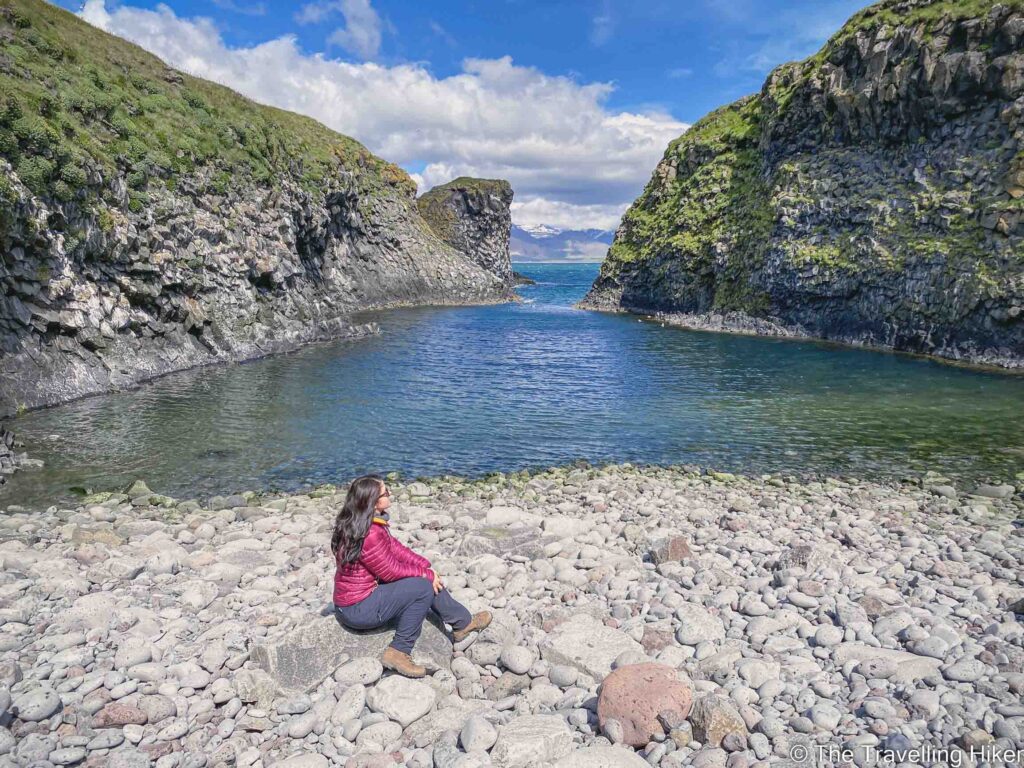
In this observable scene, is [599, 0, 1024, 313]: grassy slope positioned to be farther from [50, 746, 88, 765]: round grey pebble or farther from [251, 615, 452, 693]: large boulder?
[50, 746, 88, 765]: round grey pebble

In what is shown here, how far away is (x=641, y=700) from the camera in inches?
298

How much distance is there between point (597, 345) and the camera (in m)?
60.4

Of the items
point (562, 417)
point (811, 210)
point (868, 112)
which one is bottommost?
point (562, 417)

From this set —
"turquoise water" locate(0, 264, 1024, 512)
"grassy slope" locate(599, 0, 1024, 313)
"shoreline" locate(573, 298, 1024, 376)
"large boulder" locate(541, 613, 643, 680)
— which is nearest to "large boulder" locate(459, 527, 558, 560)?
"large boulder" locate(541, 613, 643, 680)

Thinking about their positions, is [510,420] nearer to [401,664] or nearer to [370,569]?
[370,569]

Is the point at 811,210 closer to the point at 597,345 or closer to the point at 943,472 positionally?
the point at 597,345

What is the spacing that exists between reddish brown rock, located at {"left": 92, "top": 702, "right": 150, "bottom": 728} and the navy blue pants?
2.55m

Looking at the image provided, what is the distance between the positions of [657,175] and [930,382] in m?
73.9

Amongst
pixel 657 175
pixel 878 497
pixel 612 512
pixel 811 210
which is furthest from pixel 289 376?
pixel 657 175

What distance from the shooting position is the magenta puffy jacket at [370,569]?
8.93 m

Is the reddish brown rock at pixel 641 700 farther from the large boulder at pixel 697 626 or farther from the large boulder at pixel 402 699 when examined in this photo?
the large boulder at pixel 402 699

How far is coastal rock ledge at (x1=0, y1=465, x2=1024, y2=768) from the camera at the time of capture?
723 cm

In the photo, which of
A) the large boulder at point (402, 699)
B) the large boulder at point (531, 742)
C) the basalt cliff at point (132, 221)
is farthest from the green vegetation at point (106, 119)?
the large boulder at point (531, 742)

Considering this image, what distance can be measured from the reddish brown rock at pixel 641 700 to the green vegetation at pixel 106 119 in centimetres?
3273
